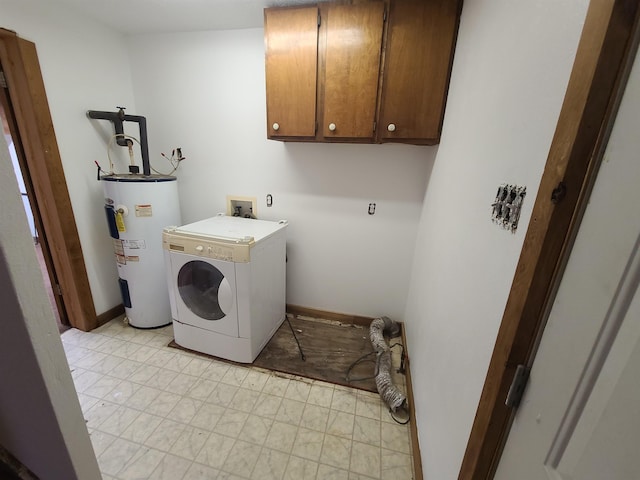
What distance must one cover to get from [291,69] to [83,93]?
1559mm

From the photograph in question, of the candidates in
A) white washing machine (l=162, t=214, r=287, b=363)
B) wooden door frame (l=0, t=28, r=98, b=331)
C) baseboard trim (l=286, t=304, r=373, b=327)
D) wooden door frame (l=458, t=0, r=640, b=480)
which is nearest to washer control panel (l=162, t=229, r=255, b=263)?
white washing machine (l=162, t=214, r=287, b=363)

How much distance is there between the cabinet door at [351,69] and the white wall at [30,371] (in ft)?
4.95

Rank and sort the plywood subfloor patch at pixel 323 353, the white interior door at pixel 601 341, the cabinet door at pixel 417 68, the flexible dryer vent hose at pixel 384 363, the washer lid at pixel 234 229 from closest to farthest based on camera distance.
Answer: the white interior door at pixel 601 341 < the cabinet door at pixel 417 68 < the flexible dryer vent hose at pixel 384 363 < the washer lid at pixel 234 229 < the plywood subfloor patch at pixel 323 353

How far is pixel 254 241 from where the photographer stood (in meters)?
1.65

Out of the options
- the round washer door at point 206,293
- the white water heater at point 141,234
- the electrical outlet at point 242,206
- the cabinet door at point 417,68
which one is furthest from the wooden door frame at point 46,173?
the cabinet door at point 417,68

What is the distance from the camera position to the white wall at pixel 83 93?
1640 mm

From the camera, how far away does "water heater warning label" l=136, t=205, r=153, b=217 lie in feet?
6.18

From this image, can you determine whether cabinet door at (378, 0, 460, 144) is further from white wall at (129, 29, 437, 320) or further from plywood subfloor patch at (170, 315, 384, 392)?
plywood subfloor patch at (170, 315, 384, 392)

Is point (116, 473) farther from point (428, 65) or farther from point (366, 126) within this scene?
point (428, 65)

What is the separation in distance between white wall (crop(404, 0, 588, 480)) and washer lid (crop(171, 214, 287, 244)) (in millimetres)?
1125

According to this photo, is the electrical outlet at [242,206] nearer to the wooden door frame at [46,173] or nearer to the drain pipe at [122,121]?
the drain pipe at [122,121]

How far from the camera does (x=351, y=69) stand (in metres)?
1.57

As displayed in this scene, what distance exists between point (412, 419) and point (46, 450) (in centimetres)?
153

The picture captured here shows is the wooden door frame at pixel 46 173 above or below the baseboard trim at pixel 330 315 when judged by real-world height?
above
